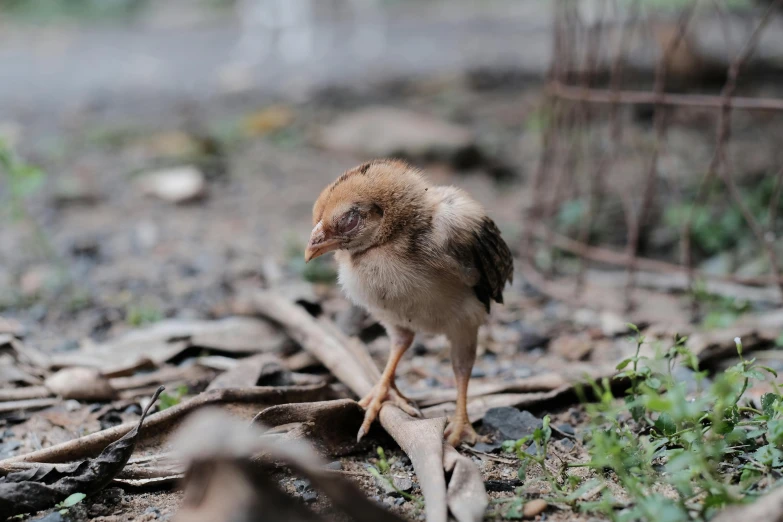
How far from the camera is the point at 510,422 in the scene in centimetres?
291

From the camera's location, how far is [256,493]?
1602 millimetres

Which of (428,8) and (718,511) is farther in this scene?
(428,8)

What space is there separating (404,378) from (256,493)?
201 cm

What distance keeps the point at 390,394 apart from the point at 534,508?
890 mm

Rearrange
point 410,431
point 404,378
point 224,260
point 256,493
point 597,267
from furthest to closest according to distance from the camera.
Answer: point 597,267 → point 224,260 → point 404,378 → point 410,431 → point 256,493

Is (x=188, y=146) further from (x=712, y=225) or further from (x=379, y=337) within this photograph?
(x=712, y=225)

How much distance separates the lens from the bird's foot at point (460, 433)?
2797 millimetres

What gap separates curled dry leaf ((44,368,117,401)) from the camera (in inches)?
124

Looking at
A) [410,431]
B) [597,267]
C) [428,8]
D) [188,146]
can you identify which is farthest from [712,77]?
[428,8]

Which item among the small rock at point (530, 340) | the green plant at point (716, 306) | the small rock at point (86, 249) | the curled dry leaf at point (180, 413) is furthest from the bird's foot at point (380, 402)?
the small rock at point (86, 249)

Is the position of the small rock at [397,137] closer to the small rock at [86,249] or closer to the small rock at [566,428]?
the small rock at [86,249]

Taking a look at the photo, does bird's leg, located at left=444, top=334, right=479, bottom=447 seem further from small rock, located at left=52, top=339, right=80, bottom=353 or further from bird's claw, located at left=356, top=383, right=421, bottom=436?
small rock, located at left=52, top=339, right=80, bottom=353

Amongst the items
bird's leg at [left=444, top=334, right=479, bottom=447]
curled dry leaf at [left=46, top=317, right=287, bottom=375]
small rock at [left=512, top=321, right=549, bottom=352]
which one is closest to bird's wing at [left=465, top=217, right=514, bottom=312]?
bird's leg at [left=444, top=334, right=479, bottom=447]

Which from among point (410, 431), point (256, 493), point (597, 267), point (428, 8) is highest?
point (428, 8)
